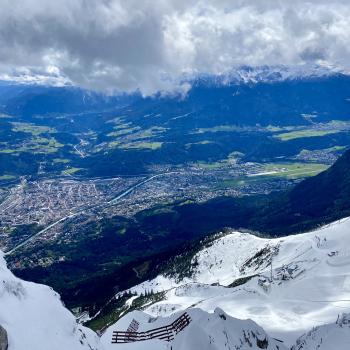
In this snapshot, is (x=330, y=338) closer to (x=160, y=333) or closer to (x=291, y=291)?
(x=160, y=333)

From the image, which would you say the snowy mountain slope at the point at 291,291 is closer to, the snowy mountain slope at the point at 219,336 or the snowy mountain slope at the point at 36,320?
the snowy mountain slope at the point at 219,336

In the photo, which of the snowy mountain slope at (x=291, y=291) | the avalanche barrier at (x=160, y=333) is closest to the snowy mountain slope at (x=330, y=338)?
the snowy mountain slope at (x=291, y=291)

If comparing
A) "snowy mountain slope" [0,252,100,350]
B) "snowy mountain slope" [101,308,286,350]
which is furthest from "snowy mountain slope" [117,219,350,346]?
"snowy mountain slope" [0,252,100,350]

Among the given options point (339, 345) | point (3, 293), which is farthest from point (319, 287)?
point (3, 293)

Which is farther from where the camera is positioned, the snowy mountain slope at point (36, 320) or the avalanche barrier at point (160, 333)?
the avalanche barrier at point (160, 333)

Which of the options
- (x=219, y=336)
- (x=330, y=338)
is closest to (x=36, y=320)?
(x=219, y=336)

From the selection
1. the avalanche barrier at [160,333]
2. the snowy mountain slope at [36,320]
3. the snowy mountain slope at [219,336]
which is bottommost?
the avalanche barrier at [160,333]
